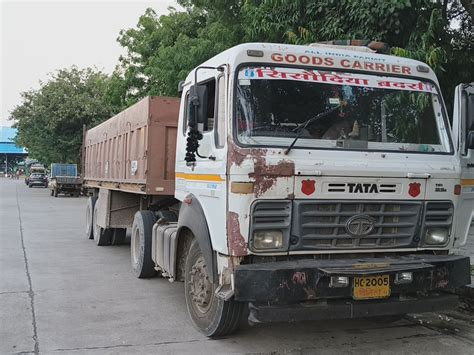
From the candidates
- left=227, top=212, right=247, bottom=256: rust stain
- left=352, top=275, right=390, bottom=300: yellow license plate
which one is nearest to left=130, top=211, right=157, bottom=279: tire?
left=227, top=212, right=247, bottom=256: rust stain

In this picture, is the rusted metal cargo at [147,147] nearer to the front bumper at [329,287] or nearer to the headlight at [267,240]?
the headlight at [267,240]

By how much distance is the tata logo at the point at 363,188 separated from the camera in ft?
14.4

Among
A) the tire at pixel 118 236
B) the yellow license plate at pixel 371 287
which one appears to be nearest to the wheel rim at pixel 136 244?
the tire at pixel 118 236

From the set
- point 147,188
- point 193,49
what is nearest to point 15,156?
point 193,49

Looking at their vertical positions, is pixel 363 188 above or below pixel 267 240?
above

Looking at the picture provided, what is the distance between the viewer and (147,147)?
729 centimetres

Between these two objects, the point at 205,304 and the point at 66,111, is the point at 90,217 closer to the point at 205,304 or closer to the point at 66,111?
the point at 205,304

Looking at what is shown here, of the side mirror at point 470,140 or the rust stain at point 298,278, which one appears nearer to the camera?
the rust stain at point 298,278

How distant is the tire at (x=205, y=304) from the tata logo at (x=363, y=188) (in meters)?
1.44

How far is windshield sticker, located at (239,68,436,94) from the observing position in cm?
457

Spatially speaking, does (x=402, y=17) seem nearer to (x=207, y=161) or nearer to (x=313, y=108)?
(x=313, y=108)

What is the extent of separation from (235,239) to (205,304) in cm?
116

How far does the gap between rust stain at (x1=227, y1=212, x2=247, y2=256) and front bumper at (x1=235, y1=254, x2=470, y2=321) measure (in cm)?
14

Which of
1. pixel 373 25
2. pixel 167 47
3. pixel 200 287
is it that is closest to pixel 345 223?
pixel 200 287
